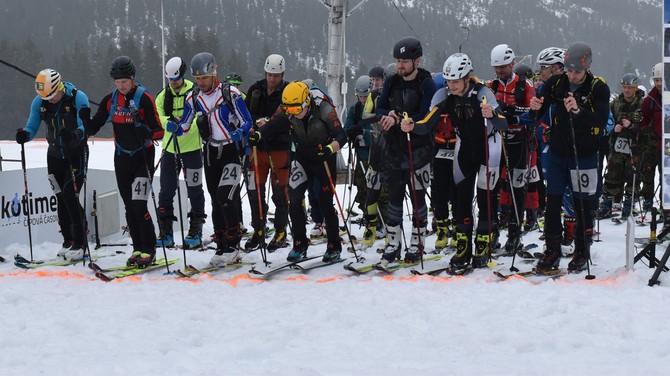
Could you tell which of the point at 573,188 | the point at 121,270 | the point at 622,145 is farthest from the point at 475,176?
the point at 622,145

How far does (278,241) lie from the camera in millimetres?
9227

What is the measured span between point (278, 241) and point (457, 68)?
3367 millimetres

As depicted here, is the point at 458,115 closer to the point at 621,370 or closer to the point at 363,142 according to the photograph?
the point at 363,142

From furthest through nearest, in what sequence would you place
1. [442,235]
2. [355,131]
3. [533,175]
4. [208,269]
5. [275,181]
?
[275,181]
[533,175]
[355,131]
[442,235]
[208,269]

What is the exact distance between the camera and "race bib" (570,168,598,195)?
23.0 feet

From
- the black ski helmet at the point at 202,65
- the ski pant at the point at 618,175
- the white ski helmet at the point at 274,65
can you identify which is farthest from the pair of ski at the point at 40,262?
the ski pant at the point at 618,175

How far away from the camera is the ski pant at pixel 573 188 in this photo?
7004mm

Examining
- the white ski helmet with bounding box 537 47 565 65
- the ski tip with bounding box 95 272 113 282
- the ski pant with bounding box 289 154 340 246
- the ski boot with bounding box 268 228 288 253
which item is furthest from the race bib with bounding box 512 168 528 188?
the ski tip with bounding box 95 272 113 282

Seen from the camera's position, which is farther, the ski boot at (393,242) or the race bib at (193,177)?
the race bib at (193,177)

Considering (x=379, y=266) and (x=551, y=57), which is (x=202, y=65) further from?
(x=551, y=57)

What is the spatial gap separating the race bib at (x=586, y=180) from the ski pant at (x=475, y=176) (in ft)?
2.52

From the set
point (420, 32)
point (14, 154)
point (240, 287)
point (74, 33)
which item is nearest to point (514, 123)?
point (240, 287)

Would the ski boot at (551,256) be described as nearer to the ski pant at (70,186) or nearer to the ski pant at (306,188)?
the ski pant at (306,188)

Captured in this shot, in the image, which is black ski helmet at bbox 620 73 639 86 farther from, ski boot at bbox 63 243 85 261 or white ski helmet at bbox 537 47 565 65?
ski boot at bbox 63 243 85 261
